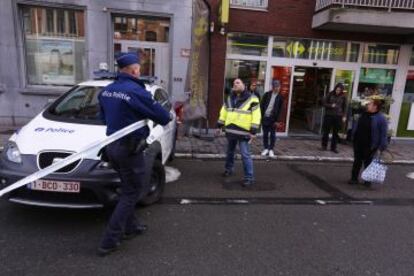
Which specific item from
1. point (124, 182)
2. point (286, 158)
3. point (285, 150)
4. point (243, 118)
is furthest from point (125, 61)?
point (285, 150)

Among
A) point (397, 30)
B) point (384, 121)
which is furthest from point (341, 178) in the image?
point (397, 30)

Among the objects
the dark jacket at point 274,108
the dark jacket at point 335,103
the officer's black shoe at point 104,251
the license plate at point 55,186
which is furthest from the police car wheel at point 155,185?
the dark jacket at point 335,103

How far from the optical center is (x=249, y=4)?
9797 millimetres

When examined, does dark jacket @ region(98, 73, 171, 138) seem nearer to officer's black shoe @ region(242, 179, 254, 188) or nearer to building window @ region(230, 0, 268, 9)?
officer's black shoe @ region(242, 179, 254, 188)

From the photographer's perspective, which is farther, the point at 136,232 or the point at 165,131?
the point at 165,131

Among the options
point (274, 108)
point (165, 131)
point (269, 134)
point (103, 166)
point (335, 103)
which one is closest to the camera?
point (103, 166)

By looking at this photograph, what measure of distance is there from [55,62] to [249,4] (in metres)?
5.67

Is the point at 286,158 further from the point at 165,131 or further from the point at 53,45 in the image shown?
the point at 53,45

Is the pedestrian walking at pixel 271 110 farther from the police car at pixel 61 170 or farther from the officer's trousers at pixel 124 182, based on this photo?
the officer's trousers at pixel 124 182

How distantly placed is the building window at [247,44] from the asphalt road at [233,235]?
518cm

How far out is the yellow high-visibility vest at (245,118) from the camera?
5.57 meters

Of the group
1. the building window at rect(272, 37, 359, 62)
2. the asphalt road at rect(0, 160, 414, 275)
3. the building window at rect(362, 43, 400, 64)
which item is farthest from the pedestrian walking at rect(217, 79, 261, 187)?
the building window at rect(362, 43, 400, 64)

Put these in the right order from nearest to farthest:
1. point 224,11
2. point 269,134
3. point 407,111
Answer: point 269,134
point 224,11
point 407,111

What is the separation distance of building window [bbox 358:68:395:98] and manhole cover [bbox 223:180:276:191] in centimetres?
603
